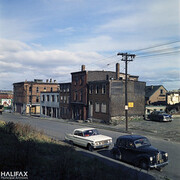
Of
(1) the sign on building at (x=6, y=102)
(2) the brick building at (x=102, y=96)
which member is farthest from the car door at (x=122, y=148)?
(1) the sign on building at (x=6, y=102)

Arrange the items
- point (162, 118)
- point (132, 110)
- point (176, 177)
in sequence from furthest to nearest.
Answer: point (132, 110) → point (162, 118) → point (176, 177)

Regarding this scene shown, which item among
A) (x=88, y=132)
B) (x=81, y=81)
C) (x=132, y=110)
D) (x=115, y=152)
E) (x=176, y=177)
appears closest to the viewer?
(x=176, y=177)

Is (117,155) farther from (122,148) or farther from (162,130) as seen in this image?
(162,130)

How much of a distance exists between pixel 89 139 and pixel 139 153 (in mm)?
4525

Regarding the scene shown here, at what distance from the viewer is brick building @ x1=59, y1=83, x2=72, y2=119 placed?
150 ft

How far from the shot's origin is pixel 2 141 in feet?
43.2

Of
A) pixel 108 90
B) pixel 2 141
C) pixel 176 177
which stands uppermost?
pixel 108 90

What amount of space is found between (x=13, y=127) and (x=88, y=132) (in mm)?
6714

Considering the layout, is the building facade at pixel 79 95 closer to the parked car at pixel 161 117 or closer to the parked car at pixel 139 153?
the parked car at pixel 161 117

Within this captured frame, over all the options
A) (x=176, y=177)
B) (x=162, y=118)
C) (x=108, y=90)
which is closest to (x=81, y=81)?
(x=108, y=90)

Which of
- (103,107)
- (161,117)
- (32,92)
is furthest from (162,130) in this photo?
(32,92)

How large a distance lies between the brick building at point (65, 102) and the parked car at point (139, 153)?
33.1m

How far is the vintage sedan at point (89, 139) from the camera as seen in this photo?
14531 mm

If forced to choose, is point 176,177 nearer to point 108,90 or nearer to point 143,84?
point 108,90
